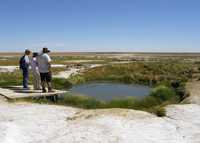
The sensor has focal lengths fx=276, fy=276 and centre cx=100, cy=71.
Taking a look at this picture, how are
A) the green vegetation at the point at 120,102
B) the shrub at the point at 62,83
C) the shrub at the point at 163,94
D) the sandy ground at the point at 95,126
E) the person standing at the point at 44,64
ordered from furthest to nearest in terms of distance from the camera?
the shrub at the point at 62,83
the shrub at the point at 163,94
the green vegetation at the point at 120,102
the person standing at the point at 44,64
the sandy ground at the point at 95,126

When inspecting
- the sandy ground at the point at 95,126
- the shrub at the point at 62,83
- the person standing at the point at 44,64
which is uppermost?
the person standing at the point at 44,64

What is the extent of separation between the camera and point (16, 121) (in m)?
7.53

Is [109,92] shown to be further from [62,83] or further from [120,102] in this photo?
[120,102]

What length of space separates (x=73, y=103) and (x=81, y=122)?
164 inches

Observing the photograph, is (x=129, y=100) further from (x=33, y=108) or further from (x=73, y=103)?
(x=33, y=108)

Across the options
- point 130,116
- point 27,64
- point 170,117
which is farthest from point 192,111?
point 27,64

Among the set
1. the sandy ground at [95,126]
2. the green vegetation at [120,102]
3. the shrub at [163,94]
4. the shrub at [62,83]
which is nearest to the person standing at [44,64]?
the green vegetation at [120,102]

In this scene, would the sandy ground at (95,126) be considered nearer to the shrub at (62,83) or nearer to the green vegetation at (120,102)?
the green vegetation at (120,102)

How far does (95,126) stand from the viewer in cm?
709

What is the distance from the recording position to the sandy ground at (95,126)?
6266 mm

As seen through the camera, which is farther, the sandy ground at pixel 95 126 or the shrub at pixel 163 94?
the shrub at pixel 163 94

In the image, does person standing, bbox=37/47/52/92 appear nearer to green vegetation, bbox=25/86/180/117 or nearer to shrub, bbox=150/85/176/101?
green vegetation, bbox=25/86/180/117

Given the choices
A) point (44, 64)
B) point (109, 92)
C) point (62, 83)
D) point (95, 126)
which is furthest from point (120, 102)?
point (62, 83)

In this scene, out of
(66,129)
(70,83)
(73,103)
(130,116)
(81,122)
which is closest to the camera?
(66,129)
